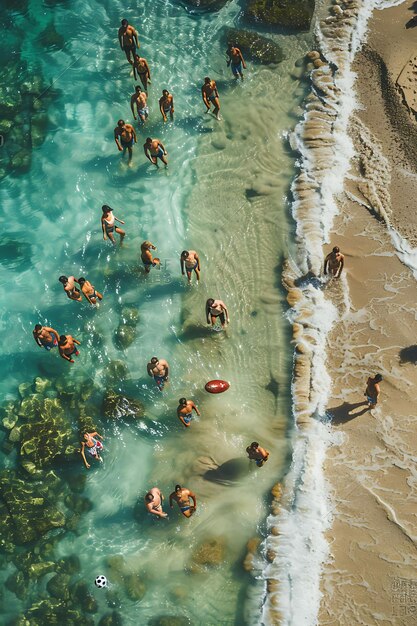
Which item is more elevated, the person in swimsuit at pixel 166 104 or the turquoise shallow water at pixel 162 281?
the person in swimsuit at pixel 166 104

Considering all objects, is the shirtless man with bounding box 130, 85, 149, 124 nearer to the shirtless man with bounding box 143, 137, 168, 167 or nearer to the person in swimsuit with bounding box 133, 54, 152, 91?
the person in swimsuit with bounding box 133, 54, 152, 91

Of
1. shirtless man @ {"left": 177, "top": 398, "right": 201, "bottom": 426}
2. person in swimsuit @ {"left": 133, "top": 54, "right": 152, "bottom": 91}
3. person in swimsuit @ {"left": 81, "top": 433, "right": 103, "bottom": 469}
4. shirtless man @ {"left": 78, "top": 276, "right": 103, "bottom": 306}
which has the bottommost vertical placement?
person in swimsuit @ {"left": 81, "top": 433, "right": 103, "bottom": 469}

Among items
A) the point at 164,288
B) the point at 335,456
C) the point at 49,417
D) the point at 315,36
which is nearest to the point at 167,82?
the point at 315,36

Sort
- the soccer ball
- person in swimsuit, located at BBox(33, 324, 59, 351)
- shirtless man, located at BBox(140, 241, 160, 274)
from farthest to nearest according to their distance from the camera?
shirtless man, located at BBox(140, 241, 160, 274), person in swimsuit, located at BBox(33, 324, 59, 351), the soccer ball

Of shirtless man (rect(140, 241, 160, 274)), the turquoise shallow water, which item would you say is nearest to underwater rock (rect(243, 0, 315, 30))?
the turquoise shallow water

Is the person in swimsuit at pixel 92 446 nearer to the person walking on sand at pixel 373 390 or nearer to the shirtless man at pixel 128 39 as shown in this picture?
the person walking on sand at pixel 373 390

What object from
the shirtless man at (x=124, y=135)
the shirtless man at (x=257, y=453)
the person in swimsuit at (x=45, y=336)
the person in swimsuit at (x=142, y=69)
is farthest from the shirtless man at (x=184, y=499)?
the person in swimsuit at (x=142, y=69)

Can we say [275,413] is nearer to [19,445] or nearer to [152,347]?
[152,347]
